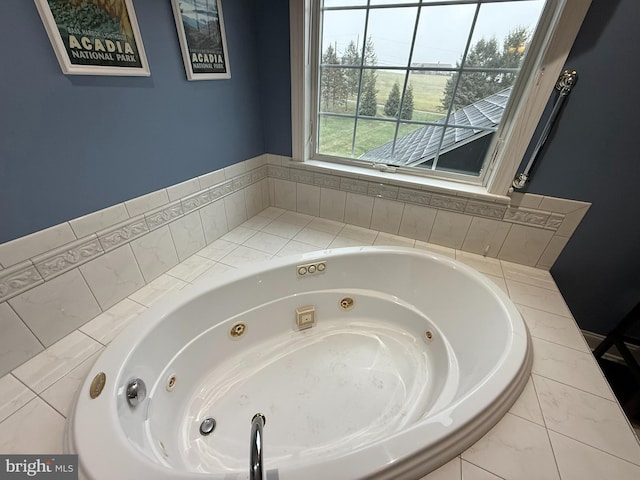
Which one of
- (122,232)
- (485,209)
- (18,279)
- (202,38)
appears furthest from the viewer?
(485,209)

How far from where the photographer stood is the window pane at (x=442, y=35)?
123 cm

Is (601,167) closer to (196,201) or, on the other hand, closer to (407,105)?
(407,105)

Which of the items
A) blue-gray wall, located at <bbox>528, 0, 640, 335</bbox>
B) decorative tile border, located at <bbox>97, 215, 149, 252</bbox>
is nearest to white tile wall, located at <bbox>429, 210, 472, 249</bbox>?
blue-gray wall, located at <bbox>528, 0, 640, 335</bbox>

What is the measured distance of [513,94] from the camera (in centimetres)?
127

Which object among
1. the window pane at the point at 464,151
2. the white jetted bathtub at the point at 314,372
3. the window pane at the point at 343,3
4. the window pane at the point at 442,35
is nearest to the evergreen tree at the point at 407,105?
the window pane at the point at 442,35

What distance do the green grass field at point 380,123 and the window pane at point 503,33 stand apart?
18 cm

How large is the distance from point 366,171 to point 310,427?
143 centimetres

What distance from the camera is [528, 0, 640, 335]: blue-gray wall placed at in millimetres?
997

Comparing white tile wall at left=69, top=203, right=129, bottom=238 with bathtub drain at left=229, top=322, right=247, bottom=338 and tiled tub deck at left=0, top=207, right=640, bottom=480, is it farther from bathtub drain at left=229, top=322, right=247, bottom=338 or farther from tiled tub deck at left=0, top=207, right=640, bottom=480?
bathtub drain at left=229, top=322, right=247, bottom=338

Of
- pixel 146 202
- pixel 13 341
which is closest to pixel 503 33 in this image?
pixel 146 202

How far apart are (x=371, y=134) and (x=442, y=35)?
58 centimetres

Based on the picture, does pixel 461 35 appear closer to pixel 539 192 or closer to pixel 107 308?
pixel 539 192

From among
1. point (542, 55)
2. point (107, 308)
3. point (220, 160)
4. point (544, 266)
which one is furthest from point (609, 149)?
point (107, 308)

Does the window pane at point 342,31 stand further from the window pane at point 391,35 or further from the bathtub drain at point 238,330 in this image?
the bathtub drain at point 238,330
